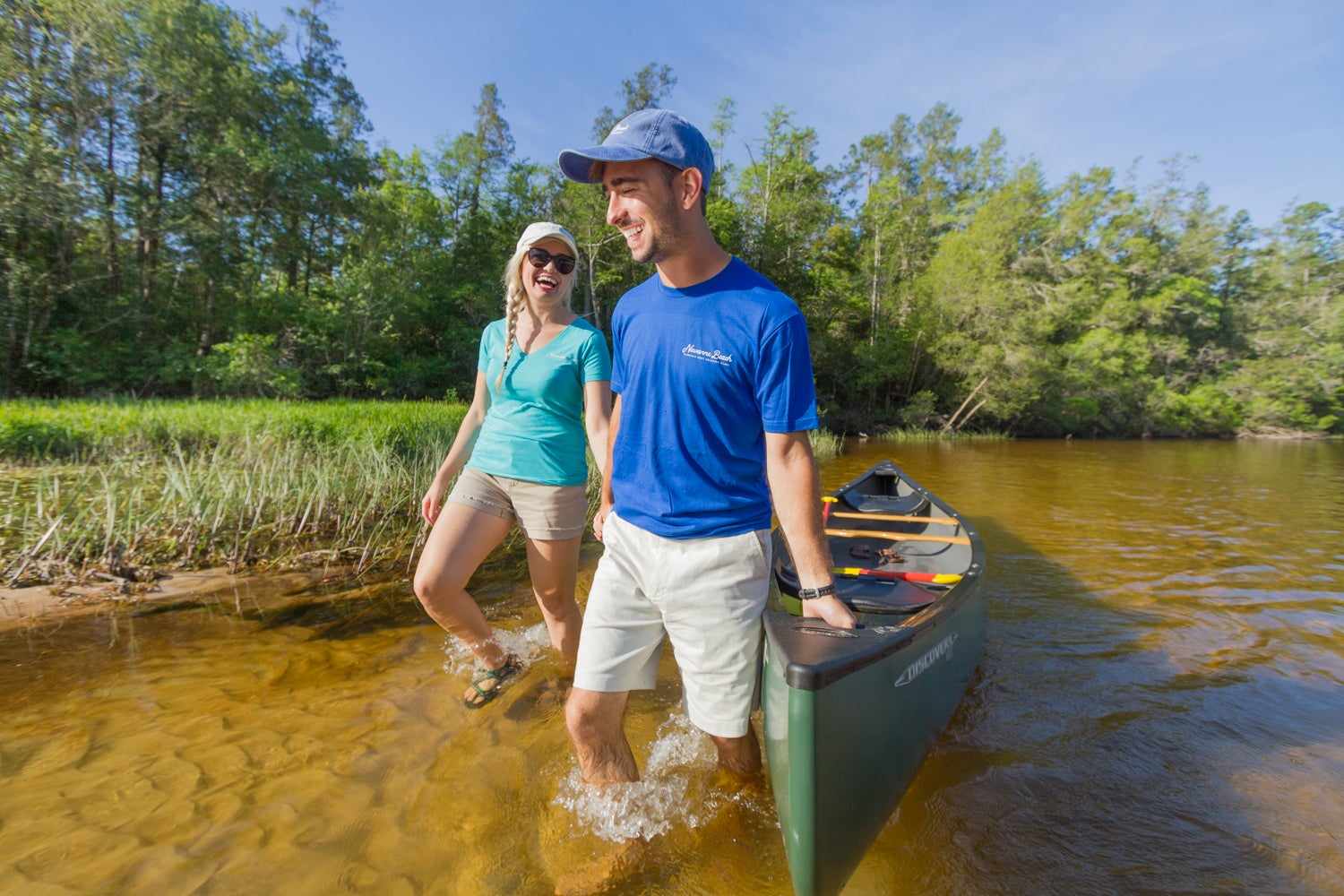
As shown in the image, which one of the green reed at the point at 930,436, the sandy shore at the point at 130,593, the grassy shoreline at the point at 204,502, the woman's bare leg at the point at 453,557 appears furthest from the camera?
the green reed at the point at 930,436

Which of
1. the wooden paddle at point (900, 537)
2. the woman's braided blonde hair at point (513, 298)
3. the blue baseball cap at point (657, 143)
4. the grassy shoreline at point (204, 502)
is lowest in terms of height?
the grassy shoreline at point (204, 502)

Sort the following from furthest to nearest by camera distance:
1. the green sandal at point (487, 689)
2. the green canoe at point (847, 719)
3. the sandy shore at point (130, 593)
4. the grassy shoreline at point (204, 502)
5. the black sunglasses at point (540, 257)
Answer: the grassy shoreline at point (204, 502), the sandy shore at point (130, 593), the green sandal at point (487, 689), the black sunglasses at point (540, 257), the green canoe at point (847, 719)

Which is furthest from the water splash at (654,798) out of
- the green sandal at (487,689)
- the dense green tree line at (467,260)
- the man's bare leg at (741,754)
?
the dense green tree line at (467,260)

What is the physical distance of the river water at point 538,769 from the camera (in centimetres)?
186

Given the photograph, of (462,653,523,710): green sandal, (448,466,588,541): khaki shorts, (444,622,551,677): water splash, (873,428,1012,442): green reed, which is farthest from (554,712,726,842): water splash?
(873,428,1012,442): green reed

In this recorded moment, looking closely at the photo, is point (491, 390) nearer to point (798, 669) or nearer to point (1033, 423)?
point (798, 669)

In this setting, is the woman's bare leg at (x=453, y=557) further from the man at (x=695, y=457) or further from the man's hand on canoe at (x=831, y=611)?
the man's hand on canoe at (x=831, y=611)

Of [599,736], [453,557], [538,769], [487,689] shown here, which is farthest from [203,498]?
[599,736]

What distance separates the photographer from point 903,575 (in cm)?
332

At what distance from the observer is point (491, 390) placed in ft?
8.05

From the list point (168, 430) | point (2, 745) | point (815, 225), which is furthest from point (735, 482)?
point (815, 225)

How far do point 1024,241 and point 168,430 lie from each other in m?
30.3

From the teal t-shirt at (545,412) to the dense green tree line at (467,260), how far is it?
14.6 m

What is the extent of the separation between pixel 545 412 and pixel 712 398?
1.05 m
